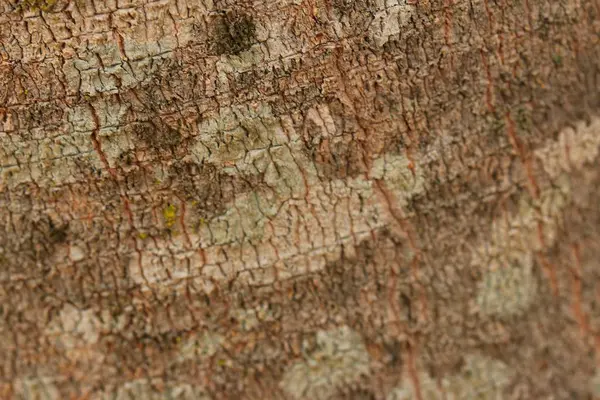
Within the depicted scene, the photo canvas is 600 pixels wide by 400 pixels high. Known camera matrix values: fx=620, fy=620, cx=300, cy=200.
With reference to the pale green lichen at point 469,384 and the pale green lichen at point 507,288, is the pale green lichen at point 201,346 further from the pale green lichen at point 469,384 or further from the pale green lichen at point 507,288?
the pale green lichen at point 507,288

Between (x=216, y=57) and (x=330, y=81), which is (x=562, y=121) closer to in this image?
(x=330, y=81)

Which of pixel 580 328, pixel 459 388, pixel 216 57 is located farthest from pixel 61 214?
pixel 580 328

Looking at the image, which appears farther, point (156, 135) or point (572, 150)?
point (572, 150)

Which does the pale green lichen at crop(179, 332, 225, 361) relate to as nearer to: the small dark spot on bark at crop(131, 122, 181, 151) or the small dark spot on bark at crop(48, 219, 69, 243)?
the small dark spot on bark at crop(48, 219, 69, 243)

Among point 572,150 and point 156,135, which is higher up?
point 156,135

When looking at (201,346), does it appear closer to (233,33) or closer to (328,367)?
(328,367)

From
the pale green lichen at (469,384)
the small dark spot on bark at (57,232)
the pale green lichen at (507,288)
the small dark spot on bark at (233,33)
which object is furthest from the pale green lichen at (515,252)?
the small dark spot on bark at (57,232)

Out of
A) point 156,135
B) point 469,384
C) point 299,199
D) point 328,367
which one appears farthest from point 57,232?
point 469,384
